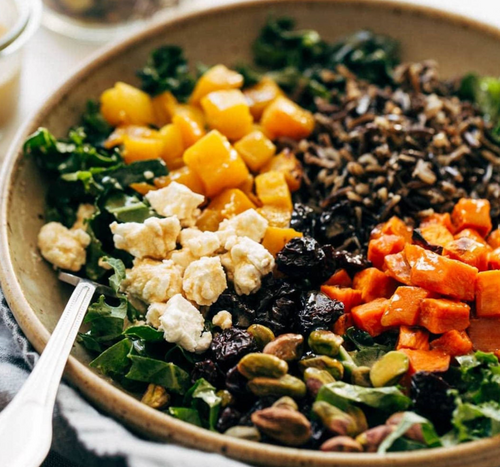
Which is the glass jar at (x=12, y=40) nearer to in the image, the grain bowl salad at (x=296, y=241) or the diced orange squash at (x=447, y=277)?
the grain bowl salad at (x=296, y=241)

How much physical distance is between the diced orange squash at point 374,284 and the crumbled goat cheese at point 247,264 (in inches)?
14.4

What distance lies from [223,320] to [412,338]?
68 centimetres

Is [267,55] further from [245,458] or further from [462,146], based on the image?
[245,458]

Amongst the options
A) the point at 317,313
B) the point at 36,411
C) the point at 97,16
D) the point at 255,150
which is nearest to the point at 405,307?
the point at 317,313

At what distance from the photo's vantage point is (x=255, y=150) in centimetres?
308

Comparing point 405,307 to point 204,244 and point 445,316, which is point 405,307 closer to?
point 445,316

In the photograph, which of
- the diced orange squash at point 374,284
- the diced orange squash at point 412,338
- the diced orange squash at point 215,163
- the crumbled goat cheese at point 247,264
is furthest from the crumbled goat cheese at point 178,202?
the diced orange squash at point 412,338

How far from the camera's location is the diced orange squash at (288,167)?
3023 mm

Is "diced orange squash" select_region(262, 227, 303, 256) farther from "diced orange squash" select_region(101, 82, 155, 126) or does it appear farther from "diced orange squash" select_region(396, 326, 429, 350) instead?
"diced orange squash" select_region(101, 82, 155, 126)

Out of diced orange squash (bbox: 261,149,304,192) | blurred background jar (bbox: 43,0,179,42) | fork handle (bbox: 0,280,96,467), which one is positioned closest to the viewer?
fork handle (bbox: 0,280,96,467)

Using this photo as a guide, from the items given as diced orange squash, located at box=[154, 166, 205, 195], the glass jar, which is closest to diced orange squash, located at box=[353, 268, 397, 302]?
diced orange squash, located at box=[154, 166, 205, 195]

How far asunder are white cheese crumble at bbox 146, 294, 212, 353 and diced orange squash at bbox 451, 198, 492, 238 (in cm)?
118

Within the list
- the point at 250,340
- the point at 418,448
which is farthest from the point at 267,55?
the point at 418,448

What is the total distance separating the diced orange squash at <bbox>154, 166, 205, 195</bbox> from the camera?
117 inches
